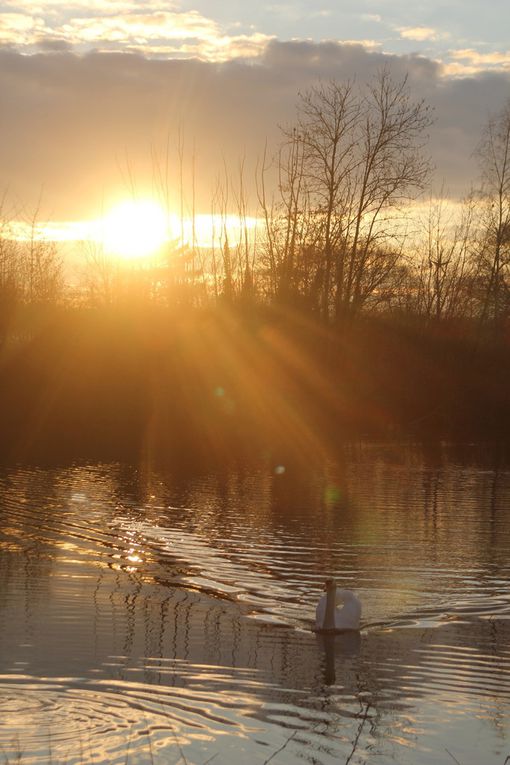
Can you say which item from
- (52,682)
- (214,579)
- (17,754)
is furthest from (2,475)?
(17,754)

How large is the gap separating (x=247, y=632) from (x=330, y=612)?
2.81 feet

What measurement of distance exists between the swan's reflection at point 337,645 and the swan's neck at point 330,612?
0.10 metres

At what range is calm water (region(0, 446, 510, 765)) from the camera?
752 centimetres

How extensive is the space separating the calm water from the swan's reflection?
0.03 meters

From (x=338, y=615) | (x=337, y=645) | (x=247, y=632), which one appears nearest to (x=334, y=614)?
(x=338, y=615)

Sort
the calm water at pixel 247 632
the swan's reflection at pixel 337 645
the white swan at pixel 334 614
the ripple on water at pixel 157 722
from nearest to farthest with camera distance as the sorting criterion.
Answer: the ripple on water at pixel 157 722
the calm water at pixel 247 632
the swan's reflection at pixel 337 645
the white swan at pixel 334 614

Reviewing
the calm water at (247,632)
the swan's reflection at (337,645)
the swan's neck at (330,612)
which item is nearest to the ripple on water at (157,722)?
the calm water at (247,632)

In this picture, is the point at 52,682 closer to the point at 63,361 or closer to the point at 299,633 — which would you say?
the point at 299,633

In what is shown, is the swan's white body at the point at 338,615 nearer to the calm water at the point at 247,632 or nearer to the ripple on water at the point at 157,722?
the calm water at the point at 247,632

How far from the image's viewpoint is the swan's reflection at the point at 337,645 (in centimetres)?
971

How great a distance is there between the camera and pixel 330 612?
1030 centimetres

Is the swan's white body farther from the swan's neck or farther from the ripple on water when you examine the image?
the ripple on water

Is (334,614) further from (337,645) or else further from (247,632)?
(247,632)

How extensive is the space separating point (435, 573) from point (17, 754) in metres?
7.68
